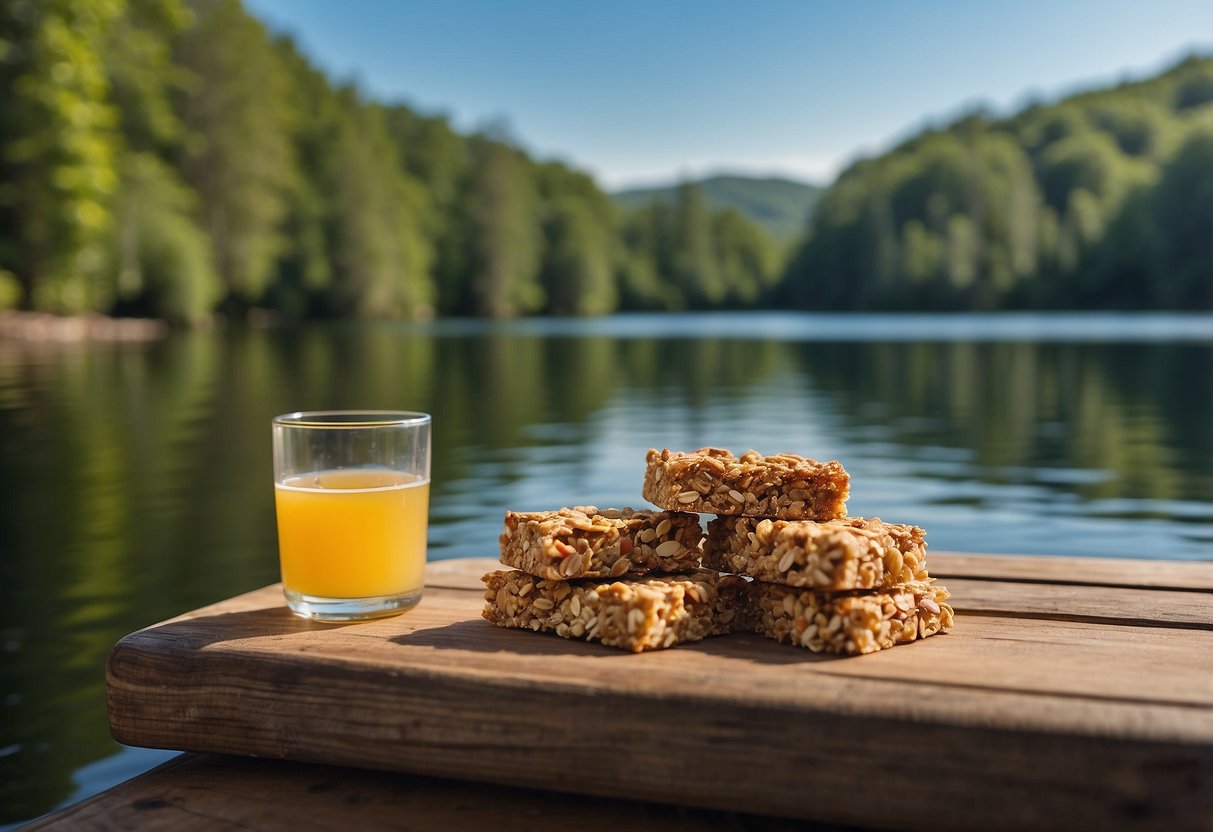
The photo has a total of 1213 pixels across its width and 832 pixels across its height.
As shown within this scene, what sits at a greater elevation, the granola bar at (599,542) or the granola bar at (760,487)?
the granola bar at (760,487)

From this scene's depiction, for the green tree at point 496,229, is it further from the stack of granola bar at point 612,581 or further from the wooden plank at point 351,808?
the wooden plank at point 351,808

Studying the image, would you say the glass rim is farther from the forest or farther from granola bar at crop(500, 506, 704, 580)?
the forest

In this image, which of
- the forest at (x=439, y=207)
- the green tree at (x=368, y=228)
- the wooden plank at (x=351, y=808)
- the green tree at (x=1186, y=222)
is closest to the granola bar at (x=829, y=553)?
the wooden plank at (x=351, y=808)

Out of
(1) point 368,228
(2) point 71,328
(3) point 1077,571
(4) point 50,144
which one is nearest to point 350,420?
(3) point 1077,571

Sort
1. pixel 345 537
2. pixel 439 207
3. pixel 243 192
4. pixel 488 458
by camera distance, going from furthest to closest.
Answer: pixel 439 207 → pixel 243 192 → pixel 488 458 → pixel 345 537

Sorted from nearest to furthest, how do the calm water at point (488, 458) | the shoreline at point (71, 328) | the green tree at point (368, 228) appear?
the calm water at point (488, 458)
the shoreline at point (71, 328)
the green tree at point (368, 228)

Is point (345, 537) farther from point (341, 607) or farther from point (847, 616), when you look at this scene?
point (847, 616)
